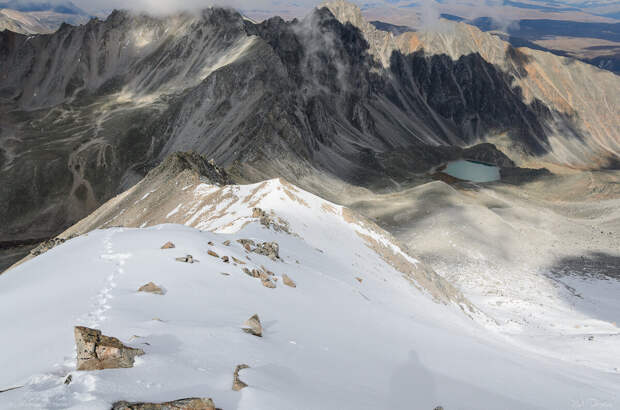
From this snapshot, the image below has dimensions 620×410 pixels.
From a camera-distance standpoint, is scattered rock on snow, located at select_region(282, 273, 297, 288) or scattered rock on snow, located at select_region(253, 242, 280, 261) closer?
scattered rock on snow, located at select_region(282, 273, 297, 288)

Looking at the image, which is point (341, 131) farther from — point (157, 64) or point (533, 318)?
point (533, 318)

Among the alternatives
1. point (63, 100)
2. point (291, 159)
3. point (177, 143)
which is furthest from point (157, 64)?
point (291, 159)

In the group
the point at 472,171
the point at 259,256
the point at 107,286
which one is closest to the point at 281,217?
the point at 259,256

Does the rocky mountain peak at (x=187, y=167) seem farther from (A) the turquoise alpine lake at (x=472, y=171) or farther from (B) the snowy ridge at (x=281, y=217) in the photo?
(A) the turquoise alpine lake at (x=472, y=171)

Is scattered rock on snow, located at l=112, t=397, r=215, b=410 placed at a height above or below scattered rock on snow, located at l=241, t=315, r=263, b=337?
above

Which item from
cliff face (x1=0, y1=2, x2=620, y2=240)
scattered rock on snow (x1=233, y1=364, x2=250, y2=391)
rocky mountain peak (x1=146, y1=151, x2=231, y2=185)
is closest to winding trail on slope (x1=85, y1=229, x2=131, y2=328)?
scattered rock on snow (x1=233, y1=364, x2=250, y2=391)

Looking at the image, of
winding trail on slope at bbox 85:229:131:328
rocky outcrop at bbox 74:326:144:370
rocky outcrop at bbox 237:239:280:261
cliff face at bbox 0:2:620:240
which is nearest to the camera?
rocky outcrop at bbox 74:326:144:370

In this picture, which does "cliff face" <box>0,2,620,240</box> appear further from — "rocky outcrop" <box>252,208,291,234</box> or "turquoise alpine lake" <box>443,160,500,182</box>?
"rocky outcrop" <box>252,208,291,234</box>
